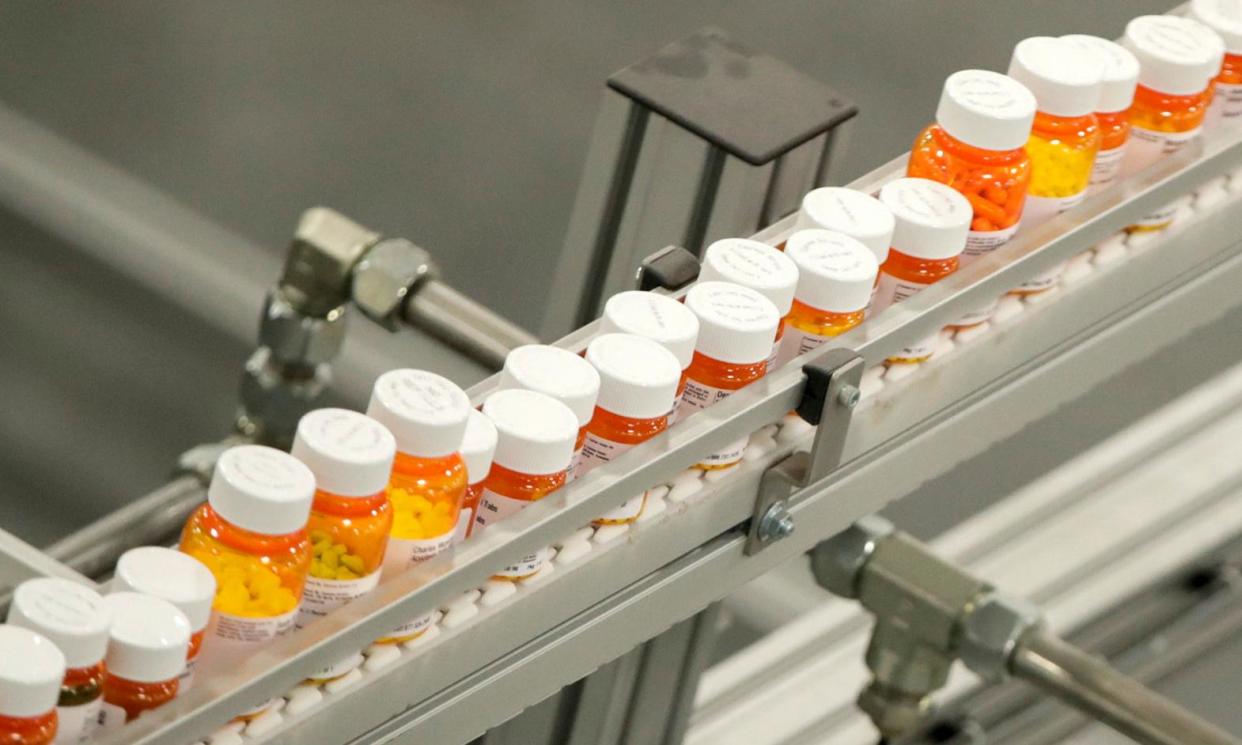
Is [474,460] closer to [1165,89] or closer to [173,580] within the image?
[173,580]

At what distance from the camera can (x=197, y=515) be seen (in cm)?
79

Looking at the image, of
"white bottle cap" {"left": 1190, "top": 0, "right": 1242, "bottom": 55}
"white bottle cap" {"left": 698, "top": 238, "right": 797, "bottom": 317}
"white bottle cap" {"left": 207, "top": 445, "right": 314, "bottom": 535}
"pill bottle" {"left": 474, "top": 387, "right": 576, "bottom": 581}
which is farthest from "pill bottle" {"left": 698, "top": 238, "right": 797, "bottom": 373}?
"white bottle cap" {"left": 1190, "top": 0, "right": 1242, "bottom": 55}

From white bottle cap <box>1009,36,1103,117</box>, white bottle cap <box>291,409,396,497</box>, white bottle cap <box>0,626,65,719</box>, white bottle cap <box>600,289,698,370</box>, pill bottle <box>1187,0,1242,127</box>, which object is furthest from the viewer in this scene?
pill bottle <box>1187,0,1242,127</box>

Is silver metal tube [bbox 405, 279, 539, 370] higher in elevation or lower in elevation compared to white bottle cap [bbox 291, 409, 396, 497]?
lower

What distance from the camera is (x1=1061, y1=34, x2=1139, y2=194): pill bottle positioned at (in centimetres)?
103

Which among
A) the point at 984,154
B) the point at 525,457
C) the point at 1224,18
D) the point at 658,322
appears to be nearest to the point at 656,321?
the point at 658,322

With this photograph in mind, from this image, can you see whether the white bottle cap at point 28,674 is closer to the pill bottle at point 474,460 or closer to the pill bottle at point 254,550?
the pill bottle at point 254,550

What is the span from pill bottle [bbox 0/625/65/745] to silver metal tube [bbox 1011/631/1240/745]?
1.66 ft

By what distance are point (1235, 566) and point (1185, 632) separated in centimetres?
7

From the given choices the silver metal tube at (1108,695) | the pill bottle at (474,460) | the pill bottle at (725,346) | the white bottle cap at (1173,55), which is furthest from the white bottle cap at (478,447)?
the white bottle cap at (1173,55)

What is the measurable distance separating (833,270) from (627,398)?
130mm

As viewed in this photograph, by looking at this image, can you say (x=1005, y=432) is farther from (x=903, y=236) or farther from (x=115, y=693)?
(x=115, y=693)

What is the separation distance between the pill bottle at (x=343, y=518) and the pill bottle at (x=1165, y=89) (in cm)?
49

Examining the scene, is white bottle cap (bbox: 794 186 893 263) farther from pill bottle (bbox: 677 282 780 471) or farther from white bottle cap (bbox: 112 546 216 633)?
white bottle cap (bbox: 112 546 216 633)
